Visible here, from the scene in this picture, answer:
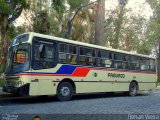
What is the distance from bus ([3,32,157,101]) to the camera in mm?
15336

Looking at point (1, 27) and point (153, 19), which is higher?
point (153, 19)

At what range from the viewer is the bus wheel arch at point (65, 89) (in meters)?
16.7

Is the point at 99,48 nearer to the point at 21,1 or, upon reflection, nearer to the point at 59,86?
the point at 59,86

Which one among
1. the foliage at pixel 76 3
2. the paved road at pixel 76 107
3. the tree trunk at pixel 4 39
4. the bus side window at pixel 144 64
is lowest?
the paved road at pixel 76 107

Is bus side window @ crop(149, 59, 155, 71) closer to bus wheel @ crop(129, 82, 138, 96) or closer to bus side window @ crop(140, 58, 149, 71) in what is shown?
bus side window @ crop(140, 58, 149, 71)

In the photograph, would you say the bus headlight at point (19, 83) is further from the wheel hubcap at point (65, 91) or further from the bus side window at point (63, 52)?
the bus side window at point (63, 52)

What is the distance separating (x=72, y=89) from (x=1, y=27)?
8.73 meters

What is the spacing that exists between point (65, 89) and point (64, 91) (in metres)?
0.12

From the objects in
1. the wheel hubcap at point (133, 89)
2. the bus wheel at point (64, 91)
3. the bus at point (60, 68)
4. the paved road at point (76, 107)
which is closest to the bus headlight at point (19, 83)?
the bus at point (60, 68)

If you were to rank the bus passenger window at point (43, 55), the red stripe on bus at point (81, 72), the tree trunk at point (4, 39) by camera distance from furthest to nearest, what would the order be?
the tree trunk at point (4, 39) < the red stripe on bus at point (81, 72) < the bus passenger window at point (43, 55)

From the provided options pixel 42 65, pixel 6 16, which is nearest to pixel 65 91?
pixel 42 65

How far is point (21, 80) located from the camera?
49.6ft

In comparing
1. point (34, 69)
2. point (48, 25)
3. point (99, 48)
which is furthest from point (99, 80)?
point (48, 25)

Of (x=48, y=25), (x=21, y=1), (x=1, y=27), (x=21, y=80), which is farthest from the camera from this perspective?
(x=48, y=25)
